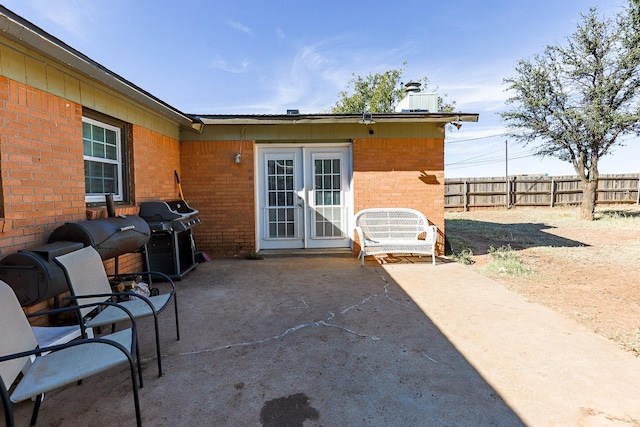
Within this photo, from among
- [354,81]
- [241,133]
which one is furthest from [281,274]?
[354,81]

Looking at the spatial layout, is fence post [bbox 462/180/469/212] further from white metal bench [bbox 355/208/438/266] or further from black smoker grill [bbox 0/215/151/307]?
black smoker grill [bbox 0/215/151/307]

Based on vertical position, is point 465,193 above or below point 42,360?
above

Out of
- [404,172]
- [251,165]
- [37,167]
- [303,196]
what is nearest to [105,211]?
[37,167]

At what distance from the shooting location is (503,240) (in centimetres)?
902

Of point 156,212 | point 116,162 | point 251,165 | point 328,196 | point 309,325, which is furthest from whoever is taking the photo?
point 328,196

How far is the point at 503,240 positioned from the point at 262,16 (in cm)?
962

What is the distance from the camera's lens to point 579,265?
6.19 m

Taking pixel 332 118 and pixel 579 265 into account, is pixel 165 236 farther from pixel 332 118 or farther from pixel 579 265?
pixel 579 265

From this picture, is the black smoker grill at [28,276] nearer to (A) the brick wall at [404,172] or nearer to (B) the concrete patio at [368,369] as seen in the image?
(B) the concrete patio at [368,369]

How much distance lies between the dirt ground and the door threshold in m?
2.64

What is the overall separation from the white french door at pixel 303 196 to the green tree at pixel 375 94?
14.6 metres

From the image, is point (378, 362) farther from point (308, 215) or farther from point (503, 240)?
point (503, 240)

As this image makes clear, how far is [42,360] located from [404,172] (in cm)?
650

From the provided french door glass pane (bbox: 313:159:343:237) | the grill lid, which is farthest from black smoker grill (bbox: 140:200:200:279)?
french door glass pane (bbox: 313:159:343:237)
